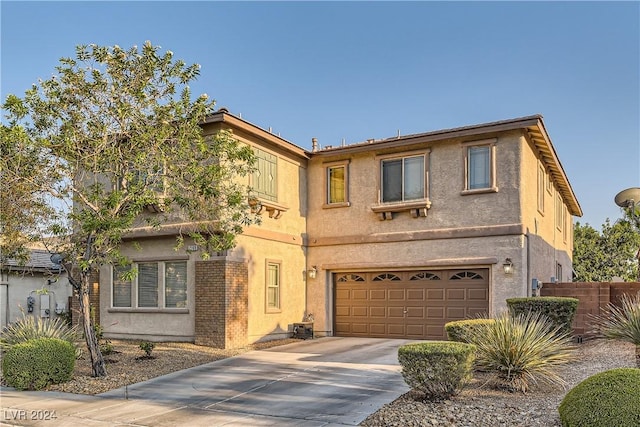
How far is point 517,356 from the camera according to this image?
9484 mm

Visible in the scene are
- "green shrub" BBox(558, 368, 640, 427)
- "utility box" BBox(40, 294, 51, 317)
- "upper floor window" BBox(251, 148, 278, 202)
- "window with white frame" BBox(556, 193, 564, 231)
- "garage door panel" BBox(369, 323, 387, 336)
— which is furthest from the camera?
"window with white frame" BBox(556, 193, 564, 231)

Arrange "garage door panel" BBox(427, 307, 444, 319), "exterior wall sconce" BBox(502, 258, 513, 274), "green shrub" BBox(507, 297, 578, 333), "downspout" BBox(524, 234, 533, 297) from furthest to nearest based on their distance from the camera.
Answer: "garage door panel" BBox(427, 307, 444, 319) → "downspout" BBox(524, 234, 533, 297) → "exterior wall sconce" BBox(502, 258, 513, 274) → "green shrub" BBox(507, 297, 578, 333)

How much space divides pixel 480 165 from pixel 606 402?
10903 millimetres

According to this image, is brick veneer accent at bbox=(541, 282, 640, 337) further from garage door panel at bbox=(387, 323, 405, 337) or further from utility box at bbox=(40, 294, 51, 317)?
utility box at bbox=(40, 294, 51, 317)

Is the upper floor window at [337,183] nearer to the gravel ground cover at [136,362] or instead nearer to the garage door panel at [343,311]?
the garage door panel at [343,311]

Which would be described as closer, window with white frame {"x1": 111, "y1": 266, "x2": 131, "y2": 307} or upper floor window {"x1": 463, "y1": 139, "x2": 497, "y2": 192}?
upper floor window {"x1": 463, "y1": 139, "x2": 497, "y2": 192}

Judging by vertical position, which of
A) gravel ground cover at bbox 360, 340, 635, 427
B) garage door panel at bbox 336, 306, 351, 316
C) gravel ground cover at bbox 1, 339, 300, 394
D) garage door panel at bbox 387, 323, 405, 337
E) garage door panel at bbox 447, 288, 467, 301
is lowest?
gravel ground cover at bbox 1, 339, 300, 394

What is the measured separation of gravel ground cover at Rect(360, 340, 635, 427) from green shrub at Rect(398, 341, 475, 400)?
0.73ft

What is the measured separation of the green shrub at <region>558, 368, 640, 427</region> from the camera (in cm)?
652

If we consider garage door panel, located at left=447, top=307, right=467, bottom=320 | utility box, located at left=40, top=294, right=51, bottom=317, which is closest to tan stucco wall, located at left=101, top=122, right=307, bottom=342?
garage door panel, located at left=447, top=307, right=467, bottom=320

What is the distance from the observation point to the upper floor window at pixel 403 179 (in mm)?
17797

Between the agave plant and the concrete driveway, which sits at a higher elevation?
the agave plant

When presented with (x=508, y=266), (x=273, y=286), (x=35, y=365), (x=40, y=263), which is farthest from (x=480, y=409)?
(x=40, y=263)

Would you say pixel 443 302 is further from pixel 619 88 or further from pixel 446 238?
pixel 619 88
